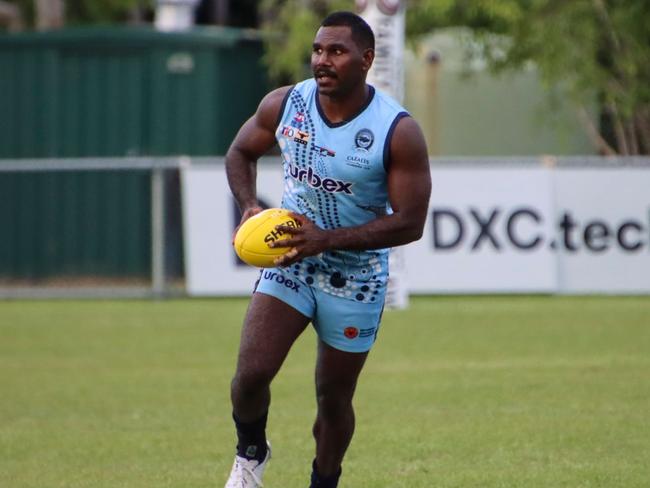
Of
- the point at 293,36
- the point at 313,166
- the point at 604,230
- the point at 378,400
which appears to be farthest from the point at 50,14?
the point at 313,166

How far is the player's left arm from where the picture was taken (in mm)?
7094


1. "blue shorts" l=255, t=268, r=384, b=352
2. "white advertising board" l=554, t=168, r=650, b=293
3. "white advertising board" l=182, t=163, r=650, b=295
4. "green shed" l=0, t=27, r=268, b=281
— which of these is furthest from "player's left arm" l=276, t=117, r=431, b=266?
"green shed" l=0, t=27, r=268, b=281

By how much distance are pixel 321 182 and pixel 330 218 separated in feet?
0.67

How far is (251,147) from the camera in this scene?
7.63 metres

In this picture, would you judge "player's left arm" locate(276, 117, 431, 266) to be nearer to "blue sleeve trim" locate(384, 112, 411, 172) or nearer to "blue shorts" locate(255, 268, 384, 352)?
"blue sleeve trim" locate(384, 112, 411, 172)

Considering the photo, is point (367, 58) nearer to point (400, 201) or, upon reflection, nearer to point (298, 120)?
point (298, 120)

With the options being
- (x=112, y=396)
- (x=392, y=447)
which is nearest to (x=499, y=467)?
(x=392, y=447)

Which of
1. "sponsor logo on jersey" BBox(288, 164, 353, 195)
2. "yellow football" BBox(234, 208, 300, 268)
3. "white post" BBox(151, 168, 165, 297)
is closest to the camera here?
"yellow football" BBox(234, 208, 300, 268)

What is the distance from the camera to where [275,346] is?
7.29 meters

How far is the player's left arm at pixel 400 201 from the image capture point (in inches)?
279

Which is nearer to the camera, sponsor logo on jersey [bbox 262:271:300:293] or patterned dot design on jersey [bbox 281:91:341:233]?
patterned dot design on jersey [bbox 281:91:341:233]

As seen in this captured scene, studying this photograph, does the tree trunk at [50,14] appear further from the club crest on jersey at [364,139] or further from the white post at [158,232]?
the club crest on jersey at [364,139]

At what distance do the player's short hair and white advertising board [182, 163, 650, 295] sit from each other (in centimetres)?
1203

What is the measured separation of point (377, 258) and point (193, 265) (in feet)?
41.0
